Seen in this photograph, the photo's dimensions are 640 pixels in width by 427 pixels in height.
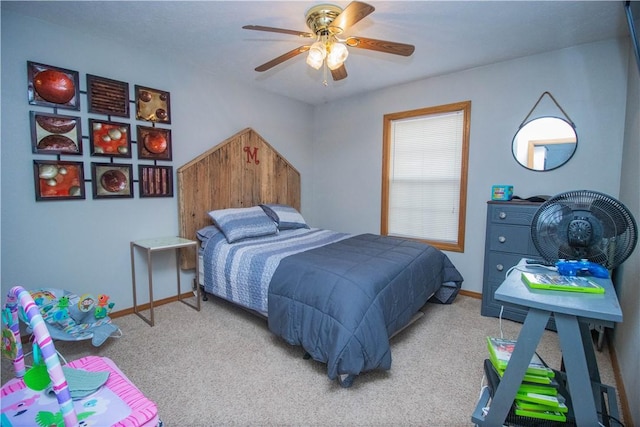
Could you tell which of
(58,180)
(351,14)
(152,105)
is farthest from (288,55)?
(58,180)

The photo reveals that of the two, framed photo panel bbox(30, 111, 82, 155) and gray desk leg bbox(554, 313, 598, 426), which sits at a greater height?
framed photo panel bbox(30, 111, 82, 155)

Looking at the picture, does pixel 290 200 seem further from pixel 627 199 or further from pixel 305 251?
pixel 627 199

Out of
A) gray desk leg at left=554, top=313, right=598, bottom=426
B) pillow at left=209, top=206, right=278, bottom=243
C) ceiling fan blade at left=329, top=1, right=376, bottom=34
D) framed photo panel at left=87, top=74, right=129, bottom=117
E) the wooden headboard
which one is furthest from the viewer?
the wooden headboard

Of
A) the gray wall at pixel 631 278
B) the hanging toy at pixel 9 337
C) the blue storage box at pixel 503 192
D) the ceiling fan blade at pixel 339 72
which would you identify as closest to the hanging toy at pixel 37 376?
the hanging toy at pixel 9 337

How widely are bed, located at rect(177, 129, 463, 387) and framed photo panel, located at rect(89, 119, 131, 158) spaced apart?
1.70ft

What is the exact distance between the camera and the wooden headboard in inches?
121

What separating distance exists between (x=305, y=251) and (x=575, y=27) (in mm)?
2710

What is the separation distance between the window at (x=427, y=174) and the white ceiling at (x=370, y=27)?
58cm

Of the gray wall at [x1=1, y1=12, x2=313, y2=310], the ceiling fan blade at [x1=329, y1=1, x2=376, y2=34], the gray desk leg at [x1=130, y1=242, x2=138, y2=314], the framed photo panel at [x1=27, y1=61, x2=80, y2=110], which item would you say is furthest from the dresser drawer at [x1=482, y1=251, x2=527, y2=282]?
the framed photo panel at [x1=27, y1=61, x2=80, y2=110]

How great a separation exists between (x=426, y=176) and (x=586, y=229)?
2260 mm

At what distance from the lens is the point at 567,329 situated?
1.08 metres

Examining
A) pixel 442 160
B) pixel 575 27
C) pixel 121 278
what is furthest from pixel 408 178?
pixel 121 278

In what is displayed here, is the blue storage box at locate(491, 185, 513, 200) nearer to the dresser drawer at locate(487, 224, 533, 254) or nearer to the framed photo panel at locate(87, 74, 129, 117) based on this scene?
the dresser drawer at locate(487, 224, 533, 254)

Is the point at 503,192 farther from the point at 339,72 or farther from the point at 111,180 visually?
the point at 111,180
